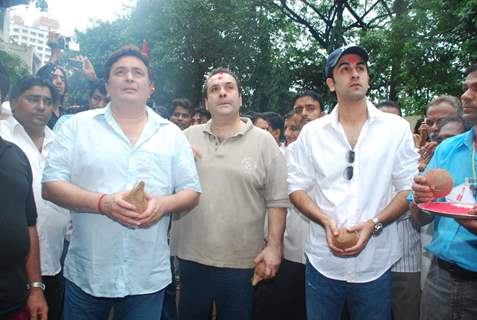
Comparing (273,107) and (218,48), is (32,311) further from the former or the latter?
(218,48)

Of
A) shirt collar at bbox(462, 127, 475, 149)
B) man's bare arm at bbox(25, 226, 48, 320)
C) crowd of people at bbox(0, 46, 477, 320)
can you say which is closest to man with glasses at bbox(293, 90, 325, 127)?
crowd of people at bbox(0, 46, 477, 320)

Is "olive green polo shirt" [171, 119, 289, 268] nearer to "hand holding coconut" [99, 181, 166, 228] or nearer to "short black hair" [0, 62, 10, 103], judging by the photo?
"hand holding coconut" [99, 181, 166, 228]

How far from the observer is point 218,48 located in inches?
774

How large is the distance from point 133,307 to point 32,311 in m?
0.63

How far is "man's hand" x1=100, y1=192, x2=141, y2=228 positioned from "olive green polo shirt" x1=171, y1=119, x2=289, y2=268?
0.87 m

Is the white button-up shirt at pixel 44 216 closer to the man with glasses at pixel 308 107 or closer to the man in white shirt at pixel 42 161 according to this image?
the man in white shirt at pixel 42 161

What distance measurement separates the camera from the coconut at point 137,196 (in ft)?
7.11

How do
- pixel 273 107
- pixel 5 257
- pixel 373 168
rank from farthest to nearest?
1. pixel 273 107
2. pixel 373 168
3. pixel 5 257

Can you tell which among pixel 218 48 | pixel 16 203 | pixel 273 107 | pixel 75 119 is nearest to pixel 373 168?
pixel 75 119

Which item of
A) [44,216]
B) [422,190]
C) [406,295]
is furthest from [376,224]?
[44,216]

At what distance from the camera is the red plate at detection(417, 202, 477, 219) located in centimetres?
207

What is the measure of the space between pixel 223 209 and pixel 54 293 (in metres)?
1.43

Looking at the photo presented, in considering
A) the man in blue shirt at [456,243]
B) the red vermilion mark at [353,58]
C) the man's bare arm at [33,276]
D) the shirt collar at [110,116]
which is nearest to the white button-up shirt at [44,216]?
the man's bare arm at [33,276]

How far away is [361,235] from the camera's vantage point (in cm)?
247
